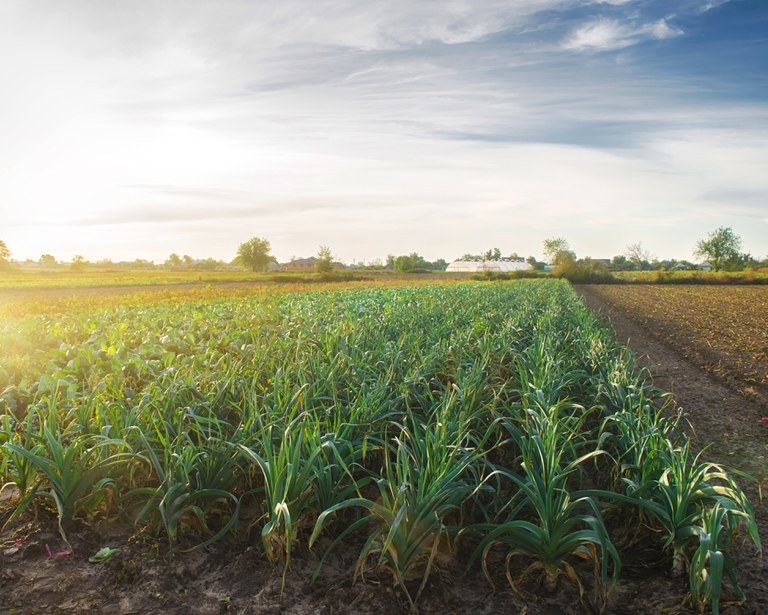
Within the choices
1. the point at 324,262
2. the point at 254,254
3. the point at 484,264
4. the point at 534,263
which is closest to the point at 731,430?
the point at 324,262

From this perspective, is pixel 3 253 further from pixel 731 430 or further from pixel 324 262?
pixel 731 430

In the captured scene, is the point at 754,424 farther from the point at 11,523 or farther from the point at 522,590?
the point at 11,523

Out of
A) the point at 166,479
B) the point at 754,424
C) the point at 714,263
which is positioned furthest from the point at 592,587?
the point at 714,263

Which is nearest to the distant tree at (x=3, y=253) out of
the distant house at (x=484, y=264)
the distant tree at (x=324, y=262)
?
the distant tree at (x=324, y=262)

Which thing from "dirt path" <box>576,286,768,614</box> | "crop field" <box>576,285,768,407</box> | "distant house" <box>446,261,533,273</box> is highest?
"distant house" <box>446,261,533,273</box>

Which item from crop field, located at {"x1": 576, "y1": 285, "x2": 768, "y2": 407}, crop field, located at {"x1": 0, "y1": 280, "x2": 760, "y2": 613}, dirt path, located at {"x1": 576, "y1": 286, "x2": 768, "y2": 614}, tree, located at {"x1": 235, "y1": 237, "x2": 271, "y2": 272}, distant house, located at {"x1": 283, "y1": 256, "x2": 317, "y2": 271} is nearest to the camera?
crop field, located at {"x1": 0, "y1": 280, "x2": 760, "y2": 613}

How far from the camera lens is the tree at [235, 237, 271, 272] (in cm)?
9062

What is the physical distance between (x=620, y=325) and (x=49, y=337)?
1529 cm

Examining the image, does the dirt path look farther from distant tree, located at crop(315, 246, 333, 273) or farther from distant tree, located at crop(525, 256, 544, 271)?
distant tree, located at crop(525, 256, 544, 271)

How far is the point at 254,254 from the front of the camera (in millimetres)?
90938

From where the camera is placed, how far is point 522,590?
2.50 m

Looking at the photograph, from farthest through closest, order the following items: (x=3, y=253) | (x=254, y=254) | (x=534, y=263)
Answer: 1. (x=534, y=263)
2. (x=254, y=254)
3. (x=3, y=253)

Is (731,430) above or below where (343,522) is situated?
below

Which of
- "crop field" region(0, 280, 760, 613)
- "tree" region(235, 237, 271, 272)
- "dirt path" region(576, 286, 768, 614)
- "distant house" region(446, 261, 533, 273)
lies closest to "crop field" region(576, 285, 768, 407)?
"dirt path" region(576, 286, 768, 614)
